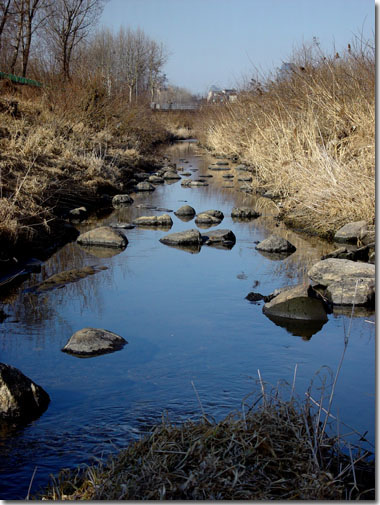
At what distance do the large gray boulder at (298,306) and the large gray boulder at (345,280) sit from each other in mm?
320

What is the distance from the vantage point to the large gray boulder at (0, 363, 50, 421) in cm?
373

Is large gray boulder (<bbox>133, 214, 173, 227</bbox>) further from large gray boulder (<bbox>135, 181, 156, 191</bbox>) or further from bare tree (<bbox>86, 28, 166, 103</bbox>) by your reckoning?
bare tree (<bbox>86, 28, 166, 103</bbox>)

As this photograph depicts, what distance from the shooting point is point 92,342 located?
4859 mm

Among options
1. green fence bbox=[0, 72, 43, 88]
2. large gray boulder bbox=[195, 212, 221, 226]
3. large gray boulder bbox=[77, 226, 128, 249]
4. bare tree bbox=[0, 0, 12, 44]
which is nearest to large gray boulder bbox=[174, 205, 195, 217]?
large gray boulder bbox=[195, 212, 221, 226]

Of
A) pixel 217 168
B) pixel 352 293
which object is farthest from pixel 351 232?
pixel 217 168

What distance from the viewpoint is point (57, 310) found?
19.1 feet

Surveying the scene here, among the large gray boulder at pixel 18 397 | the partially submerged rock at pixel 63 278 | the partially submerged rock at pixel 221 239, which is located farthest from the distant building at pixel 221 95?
the large gray boulder at pixel 18 397

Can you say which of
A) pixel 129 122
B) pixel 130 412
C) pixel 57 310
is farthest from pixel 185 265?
pixel 129 122

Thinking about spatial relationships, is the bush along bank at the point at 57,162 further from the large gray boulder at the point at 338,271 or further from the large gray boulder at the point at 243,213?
the large gray boulder at the point at 338,271

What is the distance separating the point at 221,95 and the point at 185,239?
55.8ft

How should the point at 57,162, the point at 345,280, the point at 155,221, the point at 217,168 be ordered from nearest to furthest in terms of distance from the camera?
1. the point at 345,280
2. the point at 155,221
3. the point at 57,162
4. the point at 217,168

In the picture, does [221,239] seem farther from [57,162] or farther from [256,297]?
[57,162]

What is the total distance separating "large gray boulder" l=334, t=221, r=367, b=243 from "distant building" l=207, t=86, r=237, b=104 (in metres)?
12.9

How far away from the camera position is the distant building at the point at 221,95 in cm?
2163
